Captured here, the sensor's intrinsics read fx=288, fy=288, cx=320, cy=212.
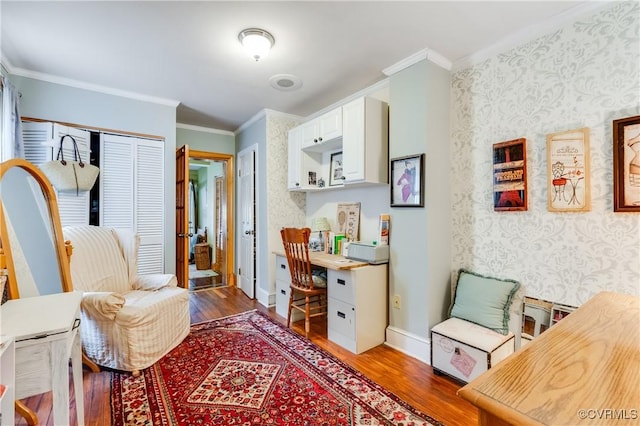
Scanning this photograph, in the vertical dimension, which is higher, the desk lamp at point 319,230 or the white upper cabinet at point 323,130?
the white upper cabinet at point 323,130

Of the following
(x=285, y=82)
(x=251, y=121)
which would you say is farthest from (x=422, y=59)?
(x=251, y=121)

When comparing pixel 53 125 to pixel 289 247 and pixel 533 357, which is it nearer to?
pixel 289 247

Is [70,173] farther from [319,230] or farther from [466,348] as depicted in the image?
[466,348]

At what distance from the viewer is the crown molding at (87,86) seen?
2650 millimetres

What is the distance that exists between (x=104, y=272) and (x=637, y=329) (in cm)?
327

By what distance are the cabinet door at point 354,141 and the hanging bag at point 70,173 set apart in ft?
8.10

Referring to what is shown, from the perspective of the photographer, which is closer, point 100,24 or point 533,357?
point 533,357

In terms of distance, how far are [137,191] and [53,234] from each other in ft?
4.53

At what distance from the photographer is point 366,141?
8.70 feet

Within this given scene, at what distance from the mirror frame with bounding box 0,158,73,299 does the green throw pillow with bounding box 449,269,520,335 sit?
2834mm

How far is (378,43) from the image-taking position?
2.20m

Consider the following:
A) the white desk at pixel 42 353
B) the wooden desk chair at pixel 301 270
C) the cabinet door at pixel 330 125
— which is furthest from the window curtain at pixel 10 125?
the cabinet door at pixel 330 125

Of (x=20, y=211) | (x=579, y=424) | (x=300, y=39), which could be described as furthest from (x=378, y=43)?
(x=20, y=211)

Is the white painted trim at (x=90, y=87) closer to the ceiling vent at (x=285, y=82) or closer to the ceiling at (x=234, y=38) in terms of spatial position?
the ceiling at (x=234, y=38)
